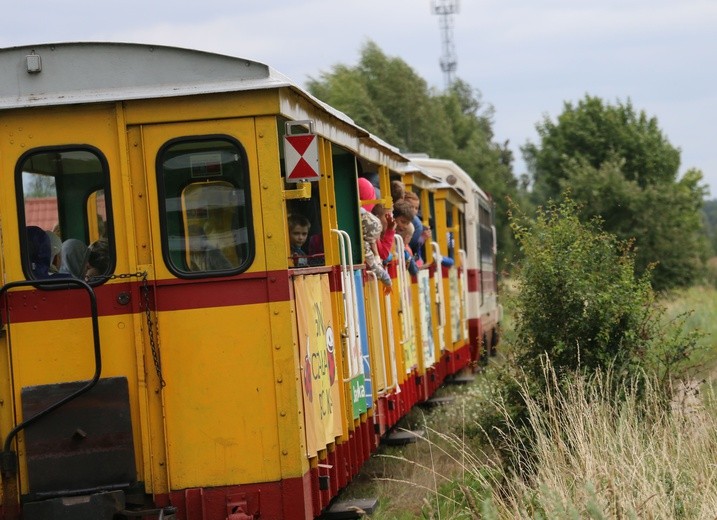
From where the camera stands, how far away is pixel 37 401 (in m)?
7.66

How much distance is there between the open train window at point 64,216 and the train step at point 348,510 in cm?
230


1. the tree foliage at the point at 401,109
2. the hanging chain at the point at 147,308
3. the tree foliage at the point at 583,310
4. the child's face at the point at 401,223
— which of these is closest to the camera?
the hanging chain at the point at 147,308

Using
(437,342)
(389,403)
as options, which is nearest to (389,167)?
(389,403)

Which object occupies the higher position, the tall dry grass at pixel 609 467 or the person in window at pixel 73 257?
the person in window at pixel 73 257

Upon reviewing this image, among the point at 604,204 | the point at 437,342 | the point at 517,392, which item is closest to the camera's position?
the point at 517,392

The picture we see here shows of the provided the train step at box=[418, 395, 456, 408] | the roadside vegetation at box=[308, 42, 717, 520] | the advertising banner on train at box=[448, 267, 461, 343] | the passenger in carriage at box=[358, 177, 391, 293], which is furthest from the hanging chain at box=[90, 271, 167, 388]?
the advertising banner on train at box=[448, 267, 461, 343]

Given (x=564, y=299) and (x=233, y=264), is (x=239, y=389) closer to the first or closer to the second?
(x=233, y=264)

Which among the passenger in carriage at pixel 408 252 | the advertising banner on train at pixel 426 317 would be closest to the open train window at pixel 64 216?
the passenger in carriage at pixel 408 252

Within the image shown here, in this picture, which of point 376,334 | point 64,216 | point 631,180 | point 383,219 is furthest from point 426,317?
point 631,180

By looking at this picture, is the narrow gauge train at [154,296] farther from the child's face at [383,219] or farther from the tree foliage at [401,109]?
the tree foliage at [401,109]

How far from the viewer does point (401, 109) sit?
53688 millimetres

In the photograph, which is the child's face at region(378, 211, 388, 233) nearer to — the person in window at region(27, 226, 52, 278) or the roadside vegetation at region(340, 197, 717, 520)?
the roadside vegetation at region(340, 197, 717, 520)

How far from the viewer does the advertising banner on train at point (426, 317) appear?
14.0m

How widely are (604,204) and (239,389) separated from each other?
32.2 m
